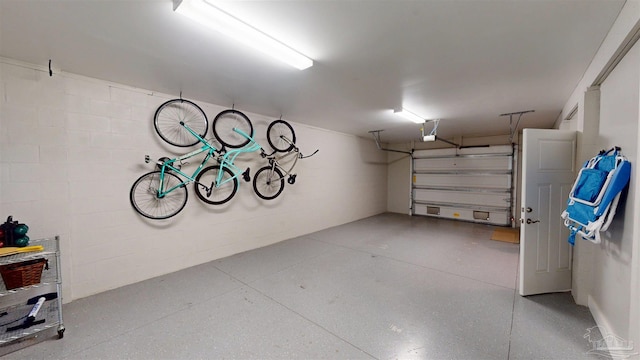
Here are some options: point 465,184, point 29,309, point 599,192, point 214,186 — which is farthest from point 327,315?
point 465,184

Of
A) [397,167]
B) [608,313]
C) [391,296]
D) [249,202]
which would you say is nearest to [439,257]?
[391,296]

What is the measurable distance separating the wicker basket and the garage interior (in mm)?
495

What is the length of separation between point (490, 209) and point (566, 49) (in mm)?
5362

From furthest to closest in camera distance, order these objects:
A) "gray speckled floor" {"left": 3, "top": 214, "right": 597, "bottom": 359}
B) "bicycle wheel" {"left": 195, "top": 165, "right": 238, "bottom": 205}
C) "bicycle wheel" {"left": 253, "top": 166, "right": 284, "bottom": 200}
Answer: "bicycle wheel" {"left": 253, "top": 166, "right": 284, "bottom": 200}
"bicycle wheel" {"left": 195, "top": 165, "right": 238, "bottom": 205}
"gray speckled floor" {"left": 3, "top": 214, "right": 597, "bottom": 359}

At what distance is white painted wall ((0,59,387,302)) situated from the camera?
85.5 inches

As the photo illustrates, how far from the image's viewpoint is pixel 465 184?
663 centimetres

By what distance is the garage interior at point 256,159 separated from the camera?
1.61 meters

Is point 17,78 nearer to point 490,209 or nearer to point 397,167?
point 397,167

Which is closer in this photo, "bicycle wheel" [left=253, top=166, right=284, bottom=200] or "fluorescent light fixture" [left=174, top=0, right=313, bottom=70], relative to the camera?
"fluorescent light fixture" [left=174, top=0, right=313, bottom=70]

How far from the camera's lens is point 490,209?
628 centimetres

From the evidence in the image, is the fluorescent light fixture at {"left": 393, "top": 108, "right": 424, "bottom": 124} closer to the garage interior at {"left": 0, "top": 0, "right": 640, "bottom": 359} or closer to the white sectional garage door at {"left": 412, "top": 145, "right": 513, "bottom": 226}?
the garage interior at {"left": 0, "top": 0, "right": 640, "bottom": 359}

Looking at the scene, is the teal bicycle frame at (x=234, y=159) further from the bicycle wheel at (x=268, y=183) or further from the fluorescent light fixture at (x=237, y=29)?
the fluorescent light fixture at (x=237, y=29)

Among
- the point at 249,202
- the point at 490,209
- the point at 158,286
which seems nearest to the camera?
the point at 158,286

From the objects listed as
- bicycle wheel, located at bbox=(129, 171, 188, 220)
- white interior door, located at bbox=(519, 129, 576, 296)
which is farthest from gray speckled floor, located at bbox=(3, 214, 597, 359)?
bicycle wheel, located at bbox=(129, 171, 188, 220)
